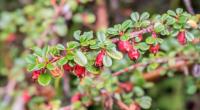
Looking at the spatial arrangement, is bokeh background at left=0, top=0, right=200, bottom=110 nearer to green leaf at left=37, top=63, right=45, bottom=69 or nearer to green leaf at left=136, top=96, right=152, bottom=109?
green leaf at left=136, top=96, right=152, bottom=109

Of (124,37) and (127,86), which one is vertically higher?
(124,37)

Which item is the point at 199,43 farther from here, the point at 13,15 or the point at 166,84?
the point at 13,15

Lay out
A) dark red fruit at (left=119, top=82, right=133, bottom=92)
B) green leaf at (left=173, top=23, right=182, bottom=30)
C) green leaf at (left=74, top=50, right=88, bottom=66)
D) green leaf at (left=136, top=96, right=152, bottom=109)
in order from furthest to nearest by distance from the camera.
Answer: dark red fruit at (left=119, top=82, right=133, bottom=92) → green leaf at (left=136, top=96, right=152, bottom=109) → green leaf at (left=173, top=23, right=182, bottom=30) → green leaf at (left=74, top=50, right=88, bottom=66)

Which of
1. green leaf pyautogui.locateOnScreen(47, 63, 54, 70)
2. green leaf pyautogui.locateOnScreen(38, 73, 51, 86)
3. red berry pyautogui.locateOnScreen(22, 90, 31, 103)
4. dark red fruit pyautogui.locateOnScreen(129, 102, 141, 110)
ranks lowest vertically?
dark red fruit pyautogui.locateOnScreen(129, 102, 141, 110)

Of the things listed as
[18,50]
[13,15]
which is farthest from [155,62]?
[18,50]

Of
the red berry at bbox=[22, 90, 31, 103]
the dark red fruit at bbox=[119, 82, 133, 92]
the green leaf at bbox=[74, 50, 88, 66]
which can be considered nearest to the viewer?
the green leaf at bbox=[74, 50, 88, 66]

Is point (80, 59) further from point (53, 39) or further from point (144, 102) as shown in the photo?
point (53, 39)

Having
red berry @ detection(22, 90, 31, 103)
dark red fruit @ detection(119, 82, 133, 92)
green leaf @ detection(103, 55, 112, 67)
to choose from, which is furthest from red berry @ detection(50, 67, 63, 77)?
red berry @ detection(22, 90, 31, 103)

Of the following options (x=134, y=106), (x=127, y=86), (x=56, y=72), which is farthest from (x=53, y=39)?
(x=56, y=72)

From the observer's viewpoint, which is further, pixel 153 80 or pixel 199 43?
pixel 153 80
